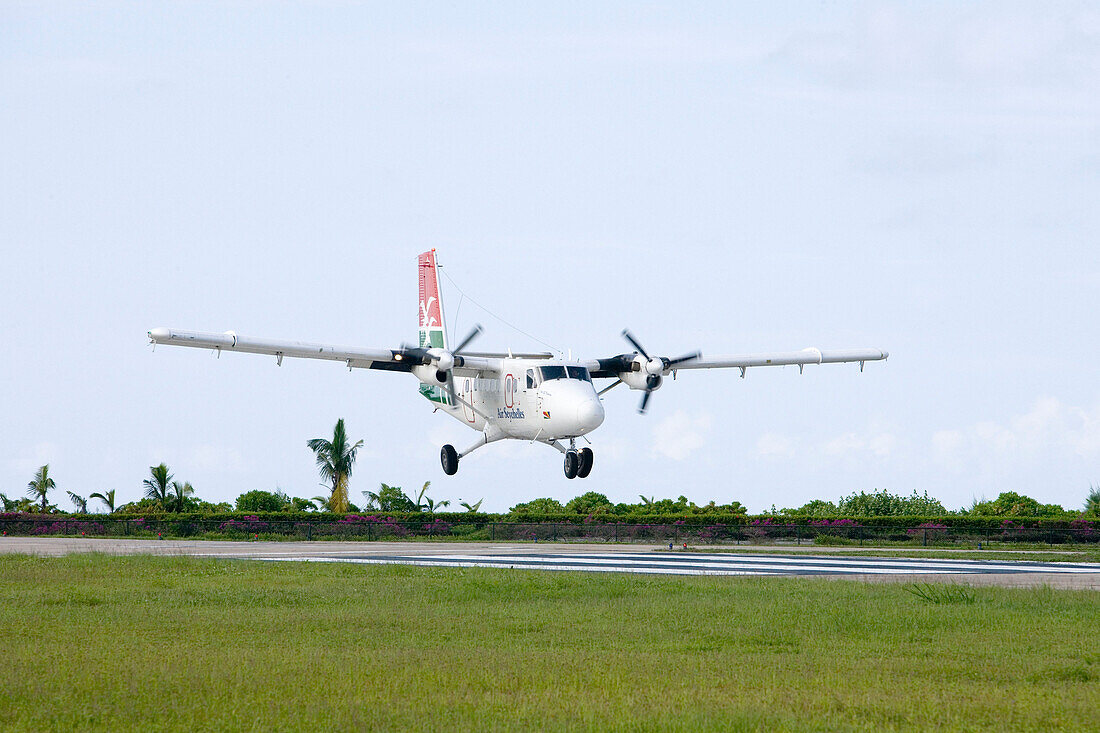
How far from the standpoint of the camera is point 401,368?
42719 mm

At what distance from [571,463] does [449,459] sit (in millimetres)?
6412

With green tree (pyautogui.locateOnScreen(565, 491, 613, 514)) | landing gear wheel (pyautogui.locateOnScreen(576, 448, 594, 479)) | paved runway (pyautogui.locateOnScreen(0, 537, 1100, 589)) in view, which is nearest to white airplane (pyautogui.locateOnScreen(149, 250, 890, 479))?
landing gear wheel (pyautogui.locateOnScreen(576, 448, 594, 479))

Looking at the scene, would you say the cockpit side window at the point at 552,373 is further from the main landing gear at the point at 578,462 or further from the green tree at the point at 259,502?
the green tree at the point at 259,502

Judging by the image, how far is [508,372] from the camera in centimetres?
4072

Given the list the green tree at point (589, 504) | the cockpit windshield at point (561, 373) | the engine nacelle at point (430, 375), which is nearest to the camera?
the cockpit windshield at point (561, 373)

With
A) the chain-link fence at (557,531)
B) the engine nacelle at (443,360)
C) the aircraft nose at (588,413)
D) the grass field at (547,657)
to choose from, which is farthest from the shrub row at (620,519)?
the grass field at (547,657)

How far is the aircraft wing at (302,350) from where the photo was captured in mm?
35094

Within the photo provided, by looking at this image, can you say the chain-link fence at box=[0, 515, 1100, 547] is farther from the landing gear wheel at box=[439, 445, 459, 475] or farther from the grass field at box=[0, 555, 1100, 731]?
the grass field at box=[0, 555, 1100, 731]

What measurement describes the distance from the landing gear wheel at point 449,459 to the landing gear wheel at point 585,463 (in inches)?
250

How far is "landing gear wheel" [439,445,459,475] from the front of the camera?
45.6m

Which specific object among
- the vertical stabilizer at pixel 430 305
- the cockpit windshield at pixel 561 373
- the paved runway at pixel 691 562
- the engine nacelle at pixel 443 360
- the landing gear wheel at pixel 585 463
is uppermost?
the vertical stabilizer at pixel 430 305

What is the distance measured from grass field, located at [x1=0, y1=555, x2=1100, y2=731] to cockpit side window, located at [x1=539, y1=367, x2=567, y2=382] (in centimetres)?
1694

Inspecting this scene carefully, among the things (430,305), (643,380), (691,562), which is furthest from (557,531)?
(691,562)

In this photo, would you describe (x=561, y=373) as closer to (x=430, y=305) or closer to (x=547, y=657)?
(x=430, y=305)
